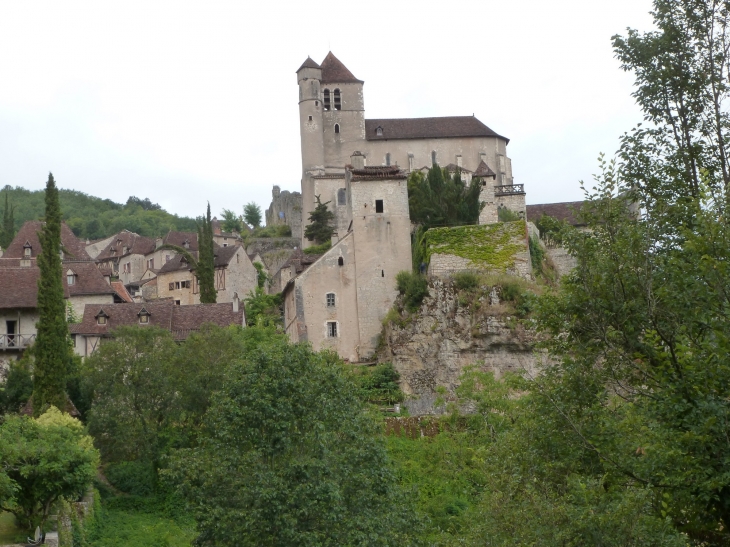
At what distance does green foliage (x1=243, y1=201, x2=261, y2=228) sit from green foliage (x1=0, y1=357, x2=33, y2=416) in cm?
8811

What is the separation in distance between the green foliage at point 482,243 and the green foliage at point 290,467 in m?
23.2

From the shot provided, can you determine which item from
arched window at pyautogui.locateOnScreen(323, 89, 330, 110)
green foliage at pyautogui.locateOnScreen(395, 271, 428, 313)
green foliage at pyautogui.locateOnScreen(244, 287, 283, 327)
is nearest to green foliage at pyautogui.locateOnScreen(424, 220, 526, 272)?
green foliage at pyautogui.locateOnScreen(395, 271, 428, 313)

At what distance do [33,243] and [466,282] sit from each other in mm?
26822

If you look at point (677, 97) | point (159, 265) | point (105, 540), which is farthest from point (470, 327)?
point (159, 265)

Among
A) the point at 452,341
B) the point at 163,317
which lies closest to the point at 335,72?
the point at 163,317

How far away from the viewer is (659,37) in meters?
24.7

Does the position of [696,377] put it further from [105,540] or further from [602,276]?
[105,540]

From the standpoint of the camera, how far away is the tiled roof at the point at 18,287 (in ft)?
156

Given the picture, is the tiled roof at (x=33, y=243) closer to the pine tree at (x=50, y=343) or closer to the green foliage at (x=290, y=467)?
the pine tree at (x=50, y=343)

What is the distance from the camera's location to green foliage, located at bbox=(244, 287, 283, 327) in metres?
65.7

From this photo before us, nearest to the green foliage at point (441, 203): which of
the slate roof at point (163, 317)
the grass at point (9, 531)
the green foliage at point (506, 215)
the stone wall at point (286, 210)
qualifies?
the green foliage at point (506, 215)

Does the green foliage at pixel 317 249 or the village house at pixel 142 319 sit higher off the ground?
the green foliage at pixel 317 249

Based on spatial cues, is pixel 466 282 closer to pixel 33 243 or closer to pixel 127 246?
pixel 33 243

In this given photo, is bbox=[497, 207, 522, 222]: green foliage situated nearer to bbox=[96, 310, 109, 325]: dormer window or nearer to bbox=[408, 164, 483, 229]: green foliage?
bbox=[408, 164, 483, 229]: green foliage
